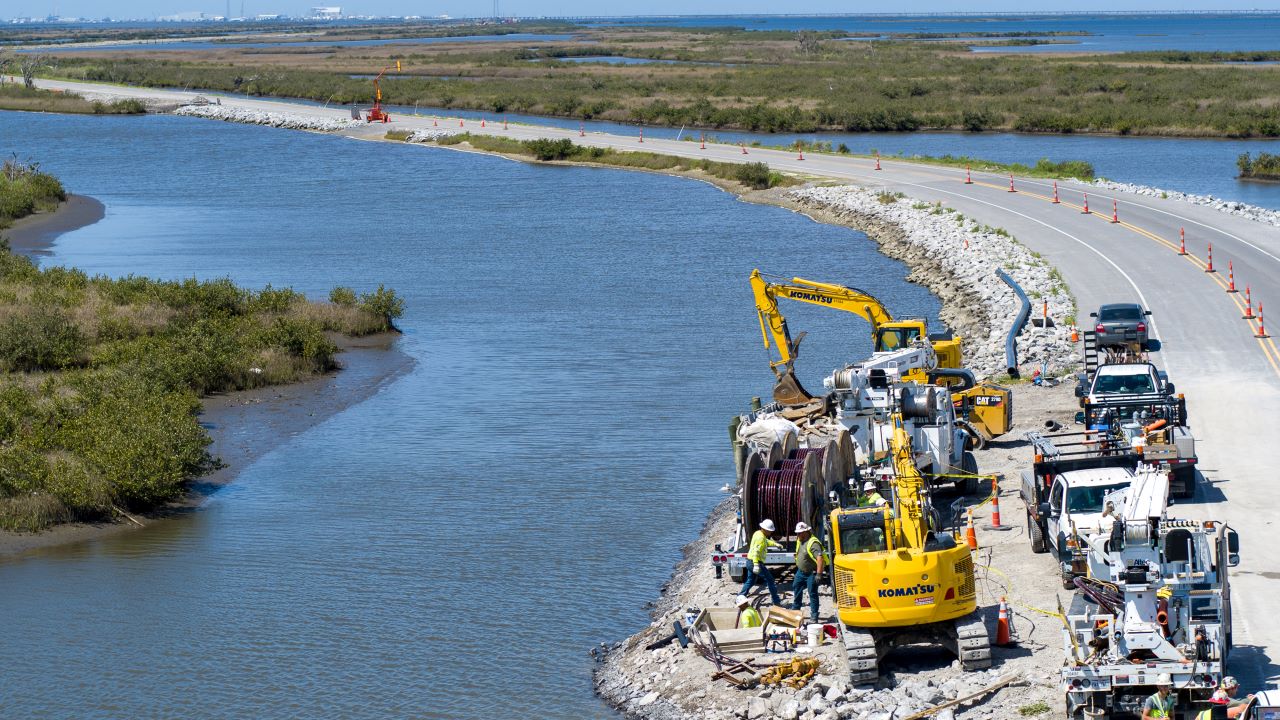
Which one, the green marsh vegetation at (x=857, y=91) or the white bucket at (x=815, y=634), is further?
the green marsh vegetation at (x=857, y=91)

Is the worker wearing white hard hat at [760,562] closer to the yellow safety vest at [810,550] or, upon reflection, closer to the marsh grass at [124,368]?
the yellow safety vest at [810,550]

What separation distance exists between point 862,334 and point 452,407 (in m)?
14.5

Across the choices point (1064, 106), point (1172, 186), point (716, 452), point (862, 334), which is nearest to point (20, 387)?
point (716, 452)

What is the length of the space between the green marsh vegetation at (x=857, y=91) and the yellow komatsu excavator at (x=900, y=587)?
304 ft

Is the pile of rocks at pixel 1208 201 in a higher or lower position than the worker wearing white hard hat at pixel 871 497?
higher

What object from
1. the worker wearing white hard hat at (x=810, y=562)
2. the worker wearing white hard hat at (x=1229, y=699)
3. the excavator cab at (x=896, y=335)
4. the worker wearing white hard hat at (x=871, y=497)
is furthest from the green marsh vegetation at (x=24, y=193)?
the worker wearing white hard hat at (x=1229, y=699)

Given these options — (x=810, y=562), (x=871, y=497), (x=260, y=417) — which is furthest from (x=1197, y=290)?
(x=810, y=562)

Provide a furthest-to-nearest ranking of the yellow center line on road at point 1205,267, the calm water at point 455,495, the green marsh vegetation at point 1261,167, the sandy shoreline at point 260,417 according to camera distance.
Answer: the green marsh vegetation at point 1261,167, the yellow center line on road at point 1205,267, the sandy shoreline at point 260,417, the calm water at point 455,495

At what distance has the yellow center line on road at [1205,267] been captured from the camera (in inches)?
1551

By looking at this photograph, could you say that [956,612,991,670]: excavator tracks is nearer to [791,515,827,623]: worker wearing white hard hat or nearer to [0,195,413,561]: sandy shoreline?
[791,515,827,623]: worker wearing white hard hat

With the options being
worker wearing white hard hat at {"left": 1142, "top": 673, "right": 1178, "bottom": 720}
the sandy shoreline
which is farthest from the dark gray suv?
worker wearing white hard hat at {"left": 1142, "top": 673, "right": 1178, "bottom": 720}

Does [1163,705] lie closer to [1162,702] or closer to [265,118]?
[1162,702]

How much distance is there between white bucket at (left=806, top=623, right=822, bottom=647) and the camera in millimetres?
21672

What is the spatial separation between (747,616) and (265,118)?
124 m
